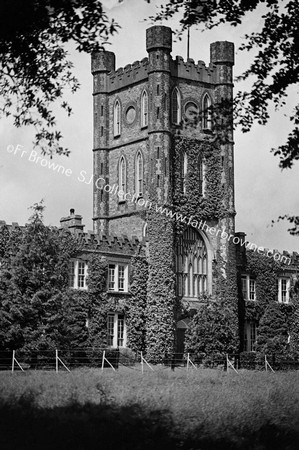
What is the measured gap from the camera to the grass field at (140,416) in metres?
18.9

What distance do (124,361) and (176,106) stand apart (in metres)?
15.4

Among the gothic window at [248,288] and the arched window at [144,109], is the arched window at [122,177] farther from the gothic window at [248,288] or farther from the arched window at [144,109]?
the gothic window at [248,288]

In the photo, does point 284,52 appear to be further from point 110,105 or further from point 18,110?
point 110,105

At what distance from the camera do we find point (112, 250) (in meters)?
53.0

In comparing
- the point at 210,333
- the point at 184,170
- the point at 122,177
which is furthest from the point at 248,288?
the point at 122,177

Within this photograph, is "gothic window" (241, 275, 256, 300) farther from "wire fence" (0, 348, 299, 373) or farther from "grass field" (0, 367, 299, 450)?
"grass field" (0, 367, 299, 450)

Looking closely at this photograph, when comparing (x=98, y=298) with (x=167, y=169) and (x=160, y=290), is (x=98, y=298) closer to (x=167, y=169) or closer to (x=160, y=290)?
(x=160, y=290)

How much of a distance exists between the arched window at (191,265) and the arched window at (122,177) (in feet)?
14.9

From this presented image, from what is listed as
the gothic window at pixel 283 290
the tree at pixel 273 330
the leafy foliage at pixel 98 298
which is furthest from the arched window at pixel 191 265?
the gothic window at pixel 283 290

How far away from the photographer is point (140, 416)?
2116 centimetres

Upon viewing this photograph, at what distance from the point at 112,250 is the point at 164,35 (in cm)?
1182

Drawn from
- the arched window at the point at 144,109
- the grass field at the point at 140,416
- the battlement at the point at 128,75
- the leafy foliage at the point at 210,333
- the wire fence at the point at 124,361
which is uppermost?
the battlement at the point at 128,75

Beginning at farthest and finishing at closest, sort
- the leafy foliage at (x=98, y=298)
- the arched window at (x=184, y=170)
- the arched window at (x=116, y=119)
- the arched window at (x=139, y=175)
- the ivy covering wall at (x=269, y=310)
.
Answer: the arched window at (x=116, y=119) < the arched window at (x=139, y=175) < the ivy covering wall at (x=269, y=310) < the arched window at (x=184, y=170) < the leafy foliage at (x=98, y=298)

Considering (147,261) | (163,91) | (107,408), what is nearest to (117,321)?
(147,261)
